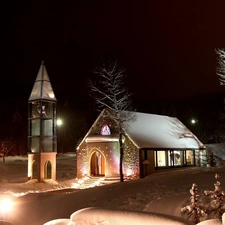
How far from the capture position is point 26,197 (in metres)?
15.6

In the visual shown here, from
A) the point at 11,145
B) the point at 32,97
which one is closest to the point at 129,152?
the point at 32,97

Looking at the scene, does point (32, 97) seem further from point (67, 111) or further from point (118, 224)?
point (67, 111)

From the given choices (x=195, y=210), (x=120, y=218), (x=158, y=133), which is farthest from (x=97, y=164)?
(x=120, y=218)

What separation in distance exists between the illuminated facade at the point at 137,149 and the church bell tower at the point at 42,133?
2563 mm

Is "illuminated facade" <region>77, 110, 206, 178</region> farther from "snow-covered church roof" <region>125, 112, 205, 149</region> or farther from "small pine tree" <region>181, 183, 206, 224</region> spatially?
"small pine tree" <region>181, 183, 206, 224</region>

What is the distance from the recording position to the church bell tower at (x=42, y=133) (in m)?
23.9

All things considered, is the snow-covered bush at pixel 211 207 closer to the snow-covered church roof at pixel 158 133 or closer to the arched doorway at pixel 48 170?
the snow-covered church roof at pixel 158 133

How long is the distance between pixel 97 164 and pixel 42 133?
17.0ft

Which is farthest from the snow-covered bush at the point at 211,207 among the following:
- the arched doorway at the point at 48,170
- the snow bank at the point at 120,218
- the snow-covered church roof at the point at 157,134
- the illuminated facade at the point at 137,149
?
the arched doorway at the point at 48,170

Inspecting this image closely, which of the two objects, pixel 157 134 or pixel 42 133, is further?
pixel 157 134

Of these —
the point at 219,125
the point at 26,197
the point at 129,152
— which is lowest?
the point at 26,197

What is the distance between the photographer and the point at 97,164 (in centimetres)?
2652

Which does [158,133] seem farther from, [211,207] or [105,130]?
[211,207]

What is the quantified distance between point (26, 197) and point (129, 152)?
961cm
